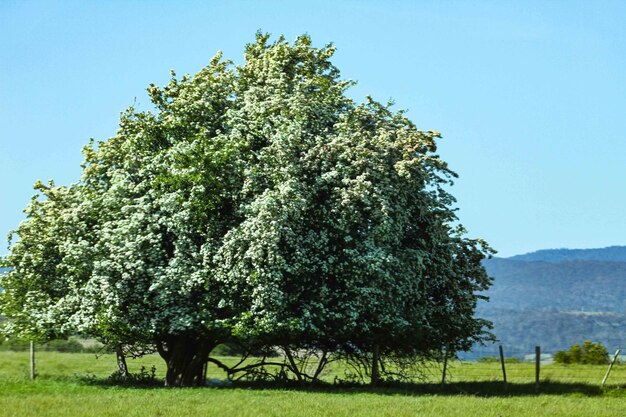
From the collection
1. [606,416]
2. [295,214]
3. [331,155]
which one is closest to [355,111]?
[331,155]

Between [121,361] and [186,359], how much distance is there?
5543 millimetres

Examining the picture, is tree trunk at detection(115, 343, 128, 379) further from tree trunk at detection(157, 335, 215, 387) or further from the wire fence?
the wire fence

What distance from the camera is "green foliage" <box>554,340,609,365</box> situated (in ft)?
255

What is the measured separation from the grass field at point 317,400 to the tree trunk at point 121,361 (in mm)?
1728

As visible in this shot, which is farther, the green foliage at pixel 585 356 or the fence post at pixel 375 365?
the green foliage at pixel 585 356

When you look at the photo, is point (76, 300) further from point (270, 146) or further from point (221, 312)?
point (270, 146)

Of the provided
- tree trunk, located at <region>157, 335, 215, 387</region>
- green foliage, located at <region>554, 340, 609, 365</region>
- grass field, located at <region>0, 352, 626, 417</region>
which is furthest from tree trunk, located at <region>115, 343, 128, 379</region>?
green foliage, located at <region>554, 340, 609, 365</region>

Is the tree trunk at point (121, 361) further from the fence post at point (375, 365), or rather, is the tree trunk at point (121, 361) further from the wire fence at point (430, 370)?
the fence post at point (375, 365)

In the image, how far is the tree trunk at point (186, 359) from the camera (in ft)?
135

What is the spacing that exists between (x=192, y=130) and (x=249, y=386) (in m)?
12.4

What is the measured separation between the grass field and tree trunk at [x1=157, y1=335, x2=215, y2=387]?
8.17 ft

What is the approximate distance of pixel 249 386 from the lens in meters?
→ 40.7

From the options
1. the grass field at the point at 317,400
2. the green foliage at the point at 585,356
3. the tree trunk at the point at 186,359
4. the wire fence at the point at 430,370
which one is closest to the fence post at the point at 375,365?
the grass field at the point at 317,400

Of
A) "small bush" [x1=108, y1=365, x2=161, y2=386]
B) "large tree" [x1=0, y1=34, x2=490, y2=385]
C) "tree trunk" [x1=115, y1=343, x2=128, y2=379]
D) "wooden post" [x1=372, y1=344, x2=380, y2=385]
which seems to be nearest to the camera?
"large tree" [x1=0, y1=34, x2=490, y2=385]
